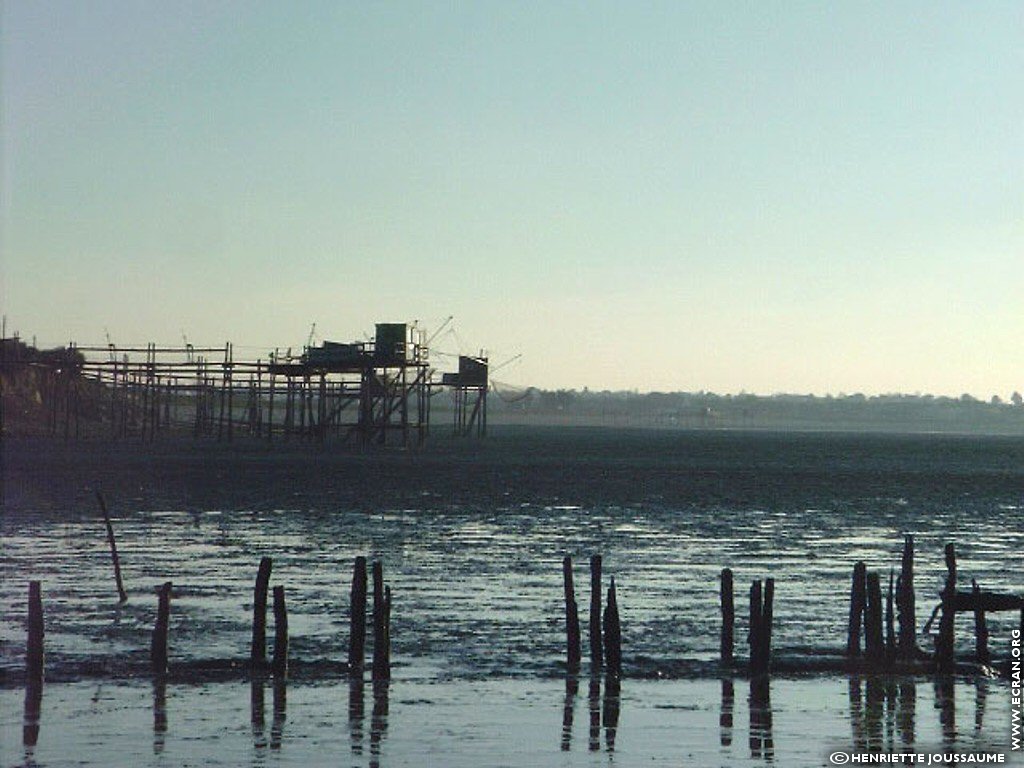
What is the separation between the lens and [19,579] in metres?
32.0

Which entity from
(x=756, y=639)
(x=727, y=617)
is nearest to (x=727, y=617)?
(x=727, y=617)

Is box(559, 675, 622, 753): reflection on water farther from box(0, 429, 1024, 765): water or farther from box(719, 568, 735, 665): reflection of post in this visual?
box(719, 568, 735, 665): reflection of post

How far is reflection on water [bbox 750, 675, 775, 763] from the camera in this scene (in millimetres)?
18938

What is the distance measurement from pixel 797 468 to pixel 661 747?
81.5 m

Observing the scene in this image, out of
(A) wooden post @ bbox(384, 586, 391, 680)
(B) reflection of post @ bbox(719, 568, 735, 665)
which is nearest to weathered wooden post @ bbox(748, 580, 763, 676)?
(B) reflection of post @ bbox(719, 568, 735, 665)

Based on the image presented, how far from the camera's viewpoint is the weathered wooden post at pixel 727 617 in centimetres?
2319

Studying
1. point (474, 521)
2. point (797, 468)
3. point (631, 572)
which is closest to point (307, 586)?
point (631, 572)

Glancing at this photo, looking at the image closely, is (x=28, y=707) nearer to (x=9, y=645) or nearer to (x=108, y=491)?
(x=9, y=645)

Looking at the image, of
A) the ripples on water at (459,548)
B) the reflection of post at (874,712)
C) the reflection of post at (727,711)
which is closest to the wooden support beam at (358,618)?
the ripples on water at (459,548)

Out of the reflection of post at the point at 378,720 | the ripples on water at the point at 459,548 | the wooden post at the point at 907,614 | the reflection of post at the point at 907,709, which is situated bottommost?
the reflection of post at the point at 378,720

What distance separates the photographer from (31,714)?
19922 millimetres

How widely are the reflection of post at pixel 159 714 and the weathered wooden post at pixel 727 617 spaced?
7203 mm

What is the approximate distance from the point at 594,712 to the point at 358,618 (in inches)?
147

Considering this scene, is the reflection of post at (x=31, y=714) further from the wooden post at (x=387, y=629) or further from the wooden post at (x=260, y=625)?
the wooden post at (x=387, y=629)
